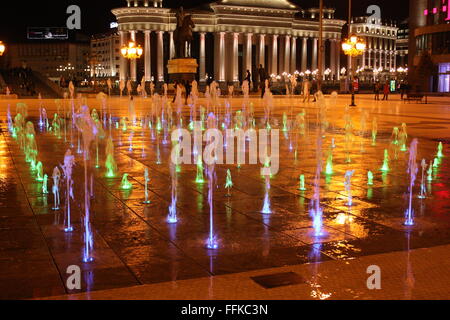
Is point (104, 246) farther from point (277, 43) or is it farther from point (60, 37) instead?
point (60, 37)

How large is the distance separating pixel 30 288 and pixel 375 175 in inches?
286

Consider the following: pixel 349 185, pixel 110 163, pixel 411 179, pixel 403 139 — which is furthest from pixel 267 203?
pixel 403 139

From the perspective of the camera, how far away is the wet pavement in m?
5.55

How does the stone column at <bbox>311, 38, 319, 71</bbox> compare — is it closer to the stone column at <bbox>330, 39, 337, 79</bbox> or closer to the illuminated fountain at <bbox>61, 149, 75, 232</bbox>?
the stone column at <bbox>330, 39, 337, 79</bbox>

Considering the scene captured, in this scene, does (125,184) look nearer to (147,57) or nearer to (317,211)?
(317,211)

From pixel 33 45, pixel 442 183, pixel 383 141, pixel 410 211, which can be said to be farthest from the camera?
pixel 33 45

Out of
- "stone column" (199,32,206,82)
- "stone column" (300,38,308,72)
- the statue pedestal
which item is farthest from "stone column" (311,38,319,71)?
the statue pedestal

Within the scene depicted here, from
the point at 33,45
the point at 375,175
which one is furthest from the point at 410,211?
the point at 33,45

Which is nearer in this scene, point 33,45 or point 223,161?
point 223,161

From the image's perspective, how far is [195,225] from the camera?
7.19m

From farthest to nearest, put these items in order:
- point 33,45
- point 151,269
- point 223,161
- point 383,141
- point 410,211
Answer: point 33,45 → point 383,141 → point 223,161 → point 410,211 → point 151,269

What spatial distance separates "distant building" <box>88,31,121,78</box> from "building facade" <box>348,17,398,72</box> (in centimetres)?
5317

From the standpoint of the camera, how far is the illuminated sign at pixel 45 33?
11512 centimetres

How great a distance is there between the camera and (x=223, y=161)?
40.5ft
